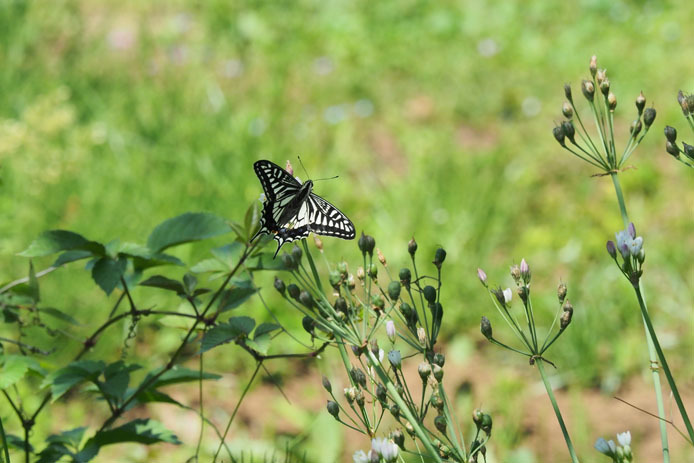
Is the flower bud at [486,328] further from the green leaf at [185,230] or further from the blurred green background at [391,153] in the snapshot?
the blurred green background at [391,153]

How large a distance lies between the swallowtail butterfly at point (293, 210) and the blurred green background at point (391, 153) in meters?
0.92

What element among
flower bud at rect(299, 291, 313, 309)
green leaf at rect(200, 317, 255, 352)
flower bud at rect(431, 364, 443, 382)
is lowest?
flower bud at rect(431, 364, 443, 382)

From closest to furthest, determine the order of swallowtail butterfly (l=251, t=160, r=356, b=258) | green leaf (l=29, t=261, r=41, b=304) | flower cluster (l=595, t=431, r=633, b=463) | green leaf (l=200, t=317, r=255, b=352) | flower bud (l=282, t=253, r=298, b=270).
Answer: flower cluster (l=595, t=431, r=633, b=463)
flower bud (l=282, t=253, r=298, b=270)
green leaf (l=200, t=317, r=255, b=352)
green leaf (l=29, t=261, r=41, b=304)
swallowtail butterfly (l=251, t=160, r=356, b=258)

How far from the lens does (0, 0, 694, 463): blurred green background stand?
346cm

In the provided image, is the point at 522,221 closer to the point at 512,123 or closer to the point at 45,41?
the point at 512,123

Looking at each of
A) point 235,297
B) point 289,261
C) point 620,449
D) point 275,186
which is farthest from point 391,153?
point 620,449

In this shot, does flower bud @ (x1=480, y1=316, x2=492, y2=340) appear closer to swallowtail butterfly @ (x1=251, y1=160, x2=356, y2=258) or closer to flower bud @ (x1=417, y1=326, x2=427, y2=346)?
flower bud @ (x1=417, y1=326, x2=427, y2=346)

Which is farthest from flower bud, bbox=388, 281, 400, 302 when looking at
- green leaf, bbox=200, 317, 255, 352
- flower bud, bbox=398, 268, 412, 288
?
green leaf, bbox=200, 317, 255, 352

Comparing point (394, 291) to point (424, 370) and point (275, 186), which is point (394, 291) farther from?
point (275, 186)

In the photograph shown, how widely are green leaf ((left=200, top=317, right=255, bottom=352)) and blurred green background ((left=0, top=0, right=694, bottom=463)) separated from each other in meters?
1.16

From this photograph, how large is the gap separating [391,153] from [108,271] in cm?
383

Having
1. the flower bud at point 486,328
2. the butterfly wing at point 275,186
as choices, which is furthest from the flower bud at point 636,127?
the butterfly wing at point 275,186

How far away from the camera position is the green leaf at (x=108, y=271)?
1.68 meters

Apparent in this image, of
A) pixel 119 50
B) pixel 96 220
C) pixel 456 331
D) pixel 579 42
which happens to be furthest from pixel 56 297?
pixel 579 42
